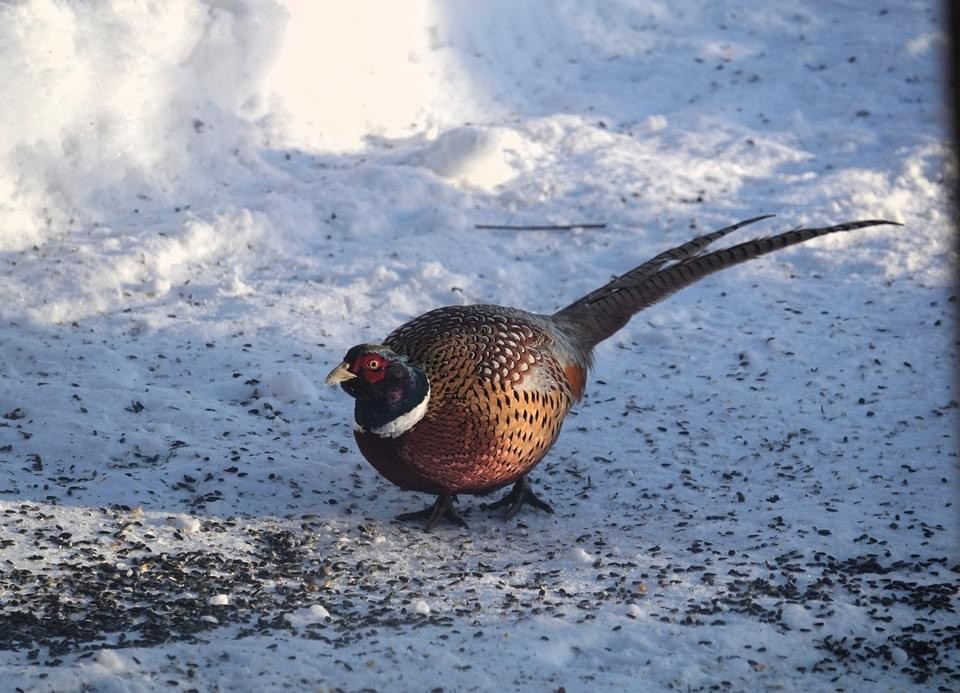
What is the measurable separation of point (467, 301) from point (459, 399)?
6.74 ft

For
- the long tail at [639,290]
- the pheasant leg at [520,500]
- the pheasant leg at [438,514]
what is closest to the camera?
the pheasant leg at [438,514]

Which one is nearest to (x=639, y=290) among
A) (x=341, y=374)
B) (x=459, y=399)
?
(x=459, y=399)

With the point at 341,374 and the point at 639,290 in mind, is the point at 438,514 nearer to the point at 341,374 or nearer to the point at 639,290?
the point at 341,374

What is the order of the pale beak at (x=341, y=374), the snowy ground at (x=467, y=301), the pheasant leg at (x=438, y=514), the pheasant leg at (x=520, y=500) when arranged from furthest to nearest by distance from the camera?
1. the pheasant leg at (x=520, y=500)
2. the pheasant leg at (x=438, y=514)
3. the pale beak at (x=341, y=374)
4. the snowy ground at (x=467, y=301)

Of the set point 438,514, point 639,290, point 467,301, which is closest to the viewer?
point 438,514

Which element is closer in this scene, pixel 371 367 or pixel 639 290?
pixel 371 367

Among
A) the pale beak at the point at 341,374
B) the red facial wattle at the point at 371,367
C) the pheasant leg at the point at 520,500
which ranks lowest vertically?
the pheasant leg at the point at 520,500

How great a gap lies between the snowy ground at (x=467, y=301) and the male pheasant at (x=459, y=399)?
0.28m

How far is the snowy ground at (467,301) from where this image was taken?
3484mm

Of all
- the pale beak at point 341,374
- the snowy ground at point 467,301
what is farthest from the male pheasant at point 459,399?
the snowy ground at point 467,301

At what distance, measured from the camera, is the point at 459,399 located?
4.17 metres

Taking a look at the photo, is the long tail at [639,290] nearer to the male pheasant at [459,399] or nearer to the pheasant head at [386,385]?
the male pheasant at [459,399]

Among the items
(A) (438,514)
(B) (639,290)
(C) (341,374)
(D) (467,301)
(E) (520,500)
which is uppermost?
(B) (639,290)

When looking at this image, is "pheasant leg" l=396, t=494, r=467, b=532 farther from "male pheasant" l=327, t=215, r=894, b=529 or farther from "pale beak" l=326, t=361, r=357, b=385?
"pale beak" l=326, t=361, r=357, b=385
